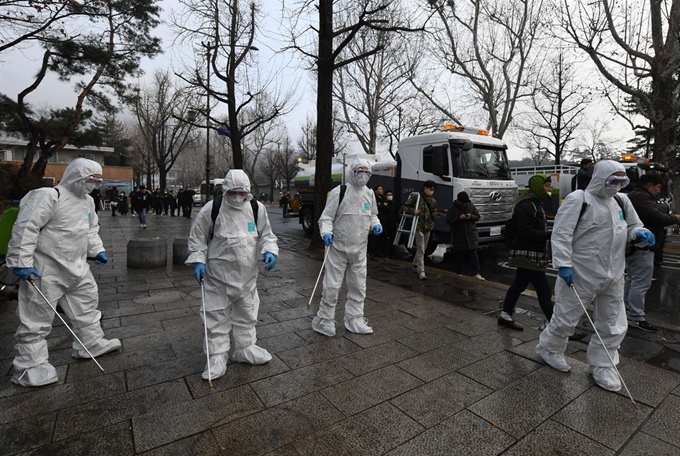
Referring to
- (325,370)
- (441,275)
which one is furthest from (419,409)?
(441,275)

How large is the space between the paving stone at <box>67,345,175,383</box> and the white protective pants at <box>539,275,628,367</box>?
3.51 metres

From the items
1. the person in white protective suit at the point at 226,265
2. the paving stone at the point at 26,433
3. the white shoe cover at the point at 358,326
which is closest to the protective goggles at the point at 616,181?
the white shoe cover at the point at 358,326

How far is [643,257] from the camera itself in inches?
183

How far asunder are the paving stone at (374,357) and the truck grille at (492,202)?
5351mm

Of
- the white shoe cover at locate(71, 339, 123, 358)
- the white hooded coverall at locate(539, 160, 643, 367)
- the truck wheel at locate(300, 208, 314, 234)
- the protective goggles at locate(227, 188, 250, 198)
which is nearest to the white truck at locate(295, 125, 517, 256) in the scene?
the white hooded coverall at locate(539, 160, 643, 367)

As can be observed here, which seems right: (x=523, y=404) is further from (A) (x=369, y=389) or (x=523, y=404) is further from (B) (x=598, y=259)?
(B) (x=598, y=259)

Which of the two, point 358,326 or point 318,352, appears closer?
point 318,352

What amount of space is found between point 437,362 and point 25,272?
11.4 ft

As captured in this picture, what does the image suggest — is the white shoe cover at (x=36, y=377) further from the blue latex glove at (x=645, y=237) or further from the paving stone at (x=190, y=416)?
the blue latex glove at (x=645, y=237)

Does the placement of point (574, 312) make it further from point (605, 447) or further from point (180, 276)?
point (180, 276)

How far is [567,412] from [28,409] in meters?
3.81

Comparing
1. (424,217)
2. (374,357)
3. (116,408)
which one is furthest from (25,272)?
(424,217)

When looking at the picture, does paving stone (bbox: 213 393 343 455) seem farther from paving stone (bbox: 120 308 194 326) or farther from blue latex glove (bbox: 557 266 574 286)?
paving stone (bbox: 120 308 194 326)

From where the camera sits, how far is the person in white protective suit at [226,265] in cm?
313
